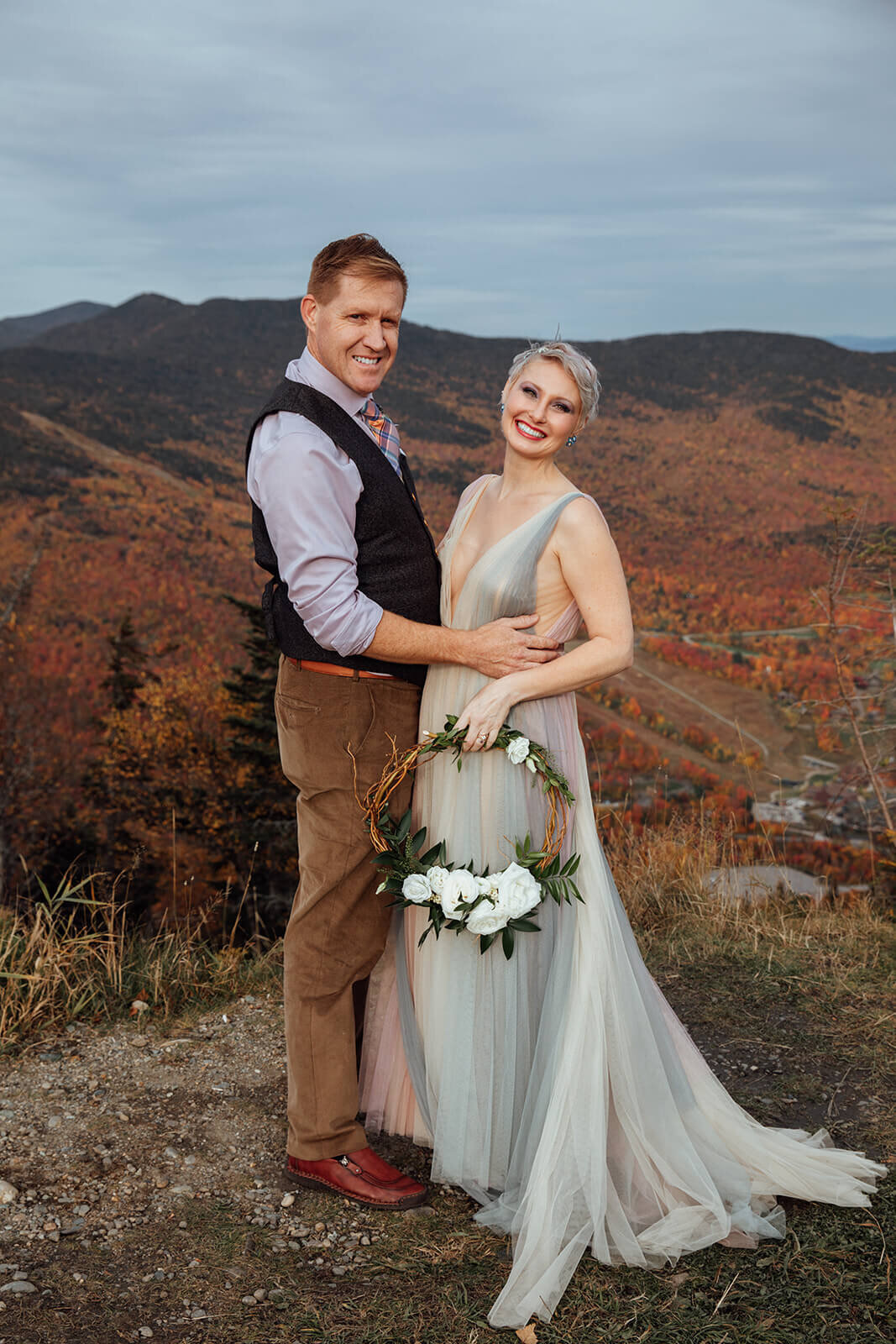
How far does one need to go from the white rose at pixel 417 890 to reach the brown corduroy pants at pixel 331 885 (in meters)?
0.19

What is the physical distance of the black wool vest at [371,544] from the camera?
2.56m

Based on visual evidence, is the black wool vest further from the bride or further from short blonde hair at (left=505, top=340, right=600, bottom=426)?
short blonde hair at (left=505, top=340, right=600, bottom=426)

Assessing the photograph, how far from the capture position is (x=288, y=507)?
2.42 meters

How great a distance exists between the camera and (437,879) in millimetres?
2658

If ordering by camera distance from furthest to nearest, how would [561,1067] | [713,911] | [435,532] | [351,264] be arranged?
[435,532] < [713,911] < [561,1067] < [351,264]

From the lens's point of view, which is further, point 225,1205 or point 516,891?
point 225,1205

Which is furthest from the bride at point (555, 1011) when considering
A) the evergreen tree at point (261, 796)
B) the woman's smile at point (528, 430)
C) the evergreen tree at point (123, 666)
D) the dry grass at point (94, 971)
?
the evergreen tree at point (123, 666)

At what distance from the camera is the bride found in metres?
2.59

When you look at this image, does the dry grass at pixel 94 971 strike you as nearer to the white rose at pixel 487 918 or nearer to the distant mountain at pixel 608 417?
the white rose at pixel 487 918

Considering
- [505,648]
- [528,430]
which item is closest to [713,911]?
[505,648]

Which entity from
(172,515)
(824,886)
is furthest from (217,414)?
(824,886)

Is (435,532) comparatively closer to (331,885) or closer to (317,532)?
(331,885)

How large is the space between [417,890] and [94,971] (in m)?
2.29

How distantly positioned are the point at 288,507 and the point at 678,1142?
198cm
